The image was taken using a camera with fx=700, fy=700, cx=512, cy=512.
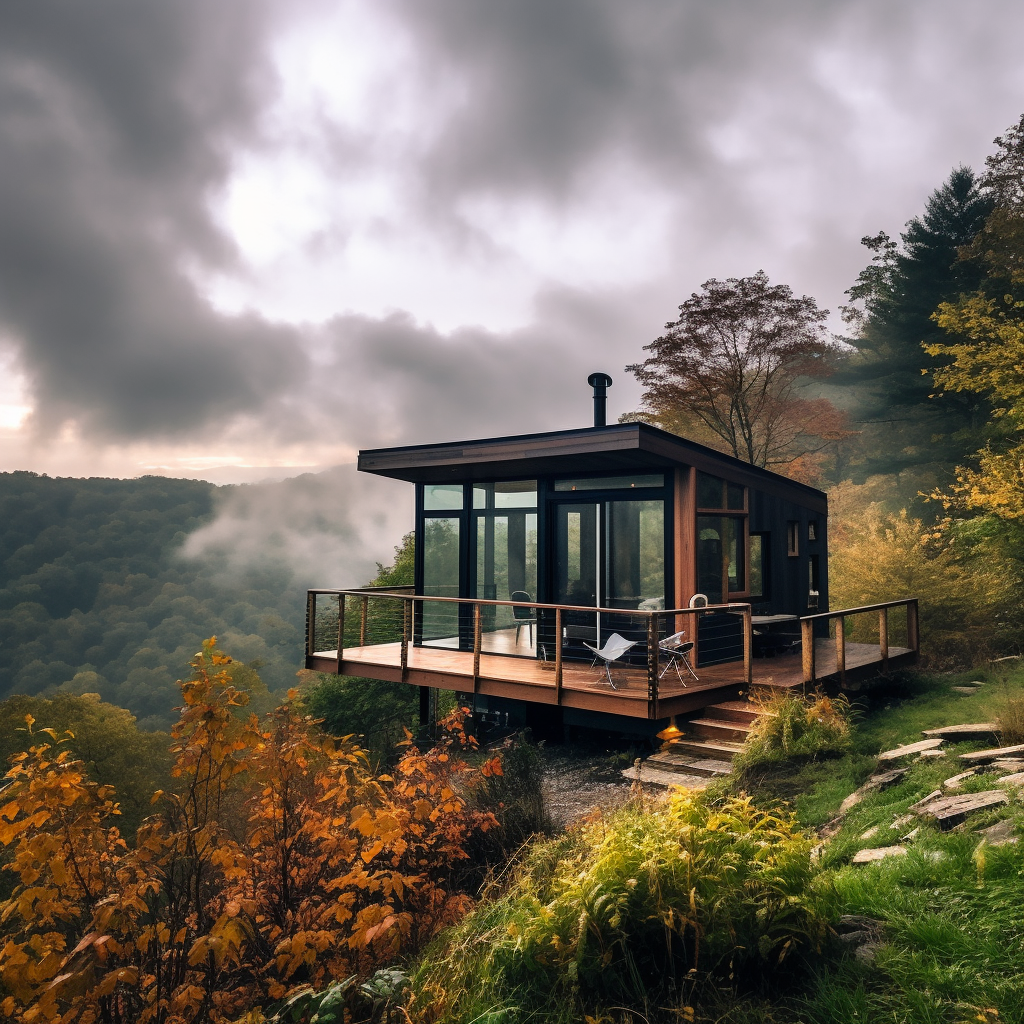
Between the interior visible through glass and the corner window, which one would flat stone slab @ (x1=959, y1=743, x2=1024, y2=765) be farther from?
the interior visible through glass

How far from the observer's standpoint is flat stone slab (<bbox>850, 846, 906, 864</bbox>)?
356 cm

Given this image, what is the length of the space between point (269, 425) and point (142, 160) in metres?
23.0

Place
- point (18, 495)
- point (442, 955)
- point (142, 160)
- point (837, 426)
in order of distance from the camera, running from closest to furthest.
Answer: point (442, 955) → point (142, 160) → point (837, 426) → point (18, 495)

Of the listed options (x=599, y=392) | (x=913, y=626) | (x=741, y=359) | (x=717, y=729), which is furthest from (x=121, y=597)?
(x=717, y=729)

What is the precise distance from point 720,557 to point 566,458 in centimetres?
270

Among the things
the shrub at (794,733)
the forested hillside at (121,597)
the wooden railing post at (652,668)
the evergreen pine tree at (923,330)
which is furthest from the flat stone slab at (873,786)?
the forested hillside at (121,597)

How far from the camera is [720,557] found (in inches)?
384

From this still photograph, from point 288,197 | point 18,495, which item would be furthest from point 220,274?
point 18,495

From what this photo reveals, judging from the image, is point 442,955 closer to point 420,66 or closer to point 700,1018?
point 700,1018

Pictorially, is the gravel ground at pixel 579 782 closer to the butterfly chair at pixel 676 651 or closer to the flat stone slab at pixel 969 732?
the butterfly chair at pixel 676 651

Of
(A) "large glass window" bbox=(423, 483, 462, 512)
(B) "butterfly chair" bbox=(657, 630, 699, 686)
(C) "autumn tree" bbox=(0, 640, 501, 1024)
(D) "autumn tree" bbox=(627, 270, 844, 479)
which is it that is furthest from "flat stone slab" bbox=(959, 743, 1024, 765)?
(D) "autumn tree" bbox=(627, 270, 844, 479)

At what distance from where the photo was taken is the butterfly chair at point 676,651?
7922 millimetres

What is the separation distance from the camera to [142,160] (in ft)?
63.9

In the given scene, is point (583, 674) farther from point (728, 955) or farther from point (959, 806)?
point (728, 955)
